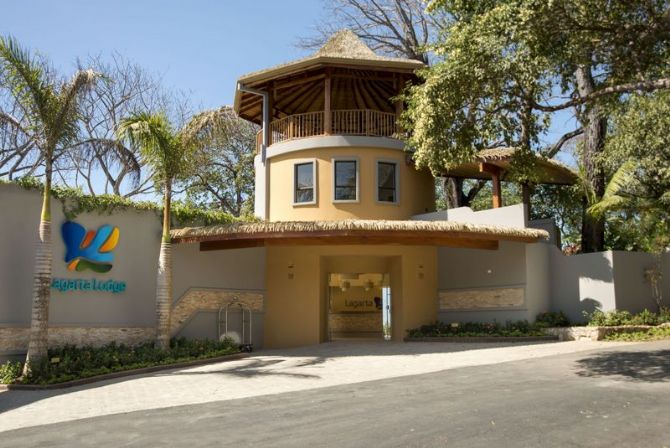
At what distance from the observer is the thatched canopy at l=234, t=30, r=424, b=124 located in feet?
65.5

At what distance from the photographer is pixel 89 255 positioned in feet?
51.0

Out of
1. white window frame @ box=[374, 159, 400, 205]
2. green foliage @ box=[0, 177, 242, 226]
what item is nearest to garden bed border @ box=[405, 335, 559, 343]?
white window frame @ box=[374, 159, 400, 205]

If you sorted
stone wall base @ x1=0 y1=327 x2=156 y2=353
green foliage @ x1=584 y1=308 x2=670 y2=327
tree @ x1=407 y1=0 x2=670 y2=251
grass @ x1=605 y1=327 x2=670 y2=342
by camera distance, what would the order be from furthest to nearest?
green foliage @ x1=584 y1=308 x2=670 y2=327, grass @ x1=605 y1=327 x2=670 y2=342, stone wall base @ x1=0 y1=327 x2=156 y2=353, tree @ x1=407 y1=0 x2=670 y2=251

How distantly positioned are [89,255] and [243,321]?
5.22 m

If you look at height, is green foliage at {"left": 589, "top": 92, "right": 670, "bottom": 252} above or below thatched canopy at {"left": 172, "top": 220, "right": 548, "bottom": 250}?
above

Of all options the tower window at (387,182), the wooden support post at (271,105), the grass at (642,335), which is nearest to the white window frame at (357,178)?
the tower window at (387,182)

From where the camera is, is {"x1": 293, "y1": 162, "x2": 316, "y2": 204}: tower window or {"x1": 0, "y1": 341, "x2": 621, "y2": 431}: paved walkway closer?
{"x1": 0, "y1": 341, "x2": 621, "y2": 431}: paved walkway

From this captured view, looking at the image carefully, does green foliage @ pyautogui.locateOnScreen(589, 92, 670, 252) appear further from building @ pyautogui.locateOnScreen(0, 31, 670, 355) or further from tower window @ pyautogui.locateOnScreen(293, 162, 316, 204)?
tower window @ pyautogui.locateOnScreen(293, 162, 316, 204)

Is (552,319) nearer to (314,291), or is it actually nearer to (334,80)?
(314,291)

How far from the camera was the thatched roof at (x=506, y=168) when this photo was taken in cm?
1891

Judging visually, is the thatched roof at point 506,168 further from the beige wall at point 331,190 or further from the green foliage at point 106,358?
the green foliage at point 106,358

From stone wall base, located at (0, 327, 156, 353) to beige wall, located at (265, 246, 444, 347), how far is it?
4.38m

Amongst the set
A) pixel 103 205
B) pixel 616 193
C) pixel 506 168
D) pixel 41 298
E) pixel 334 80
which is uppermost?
pixel 334 80

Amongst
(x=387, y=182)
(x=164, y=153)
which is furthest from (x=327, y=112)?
(x=164, y=153)
